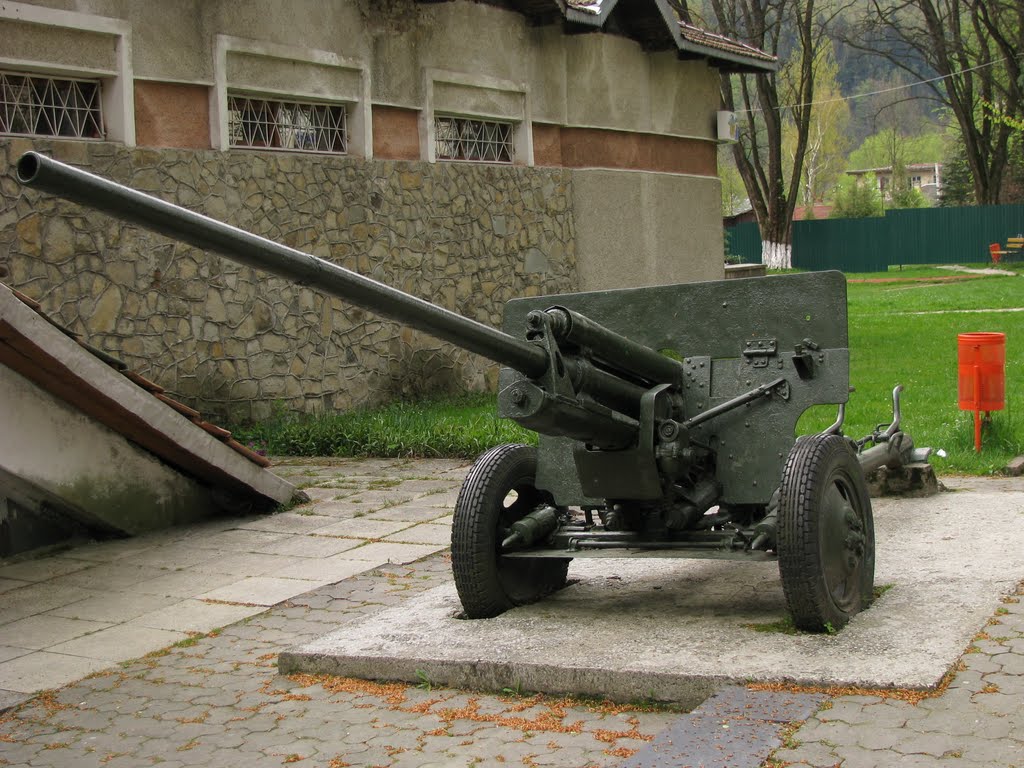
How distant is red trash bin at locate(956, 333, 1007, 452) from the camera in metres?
9.11

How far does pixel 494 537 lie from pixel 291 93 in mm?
8083

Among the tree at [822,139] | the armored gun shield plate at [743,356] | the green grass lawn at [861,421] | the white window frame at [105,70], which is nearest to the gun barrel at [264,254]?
the armored gun shield plate at [743,356]

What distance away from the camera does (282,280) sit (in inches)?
484

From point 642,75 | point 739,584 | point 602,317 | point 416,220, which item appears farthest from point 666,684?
point 642,75

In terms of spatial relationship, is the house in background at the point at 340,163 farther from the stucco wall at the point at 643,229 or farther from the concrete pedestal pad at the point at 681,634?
the concrete pedestal pad at the point at 681,634

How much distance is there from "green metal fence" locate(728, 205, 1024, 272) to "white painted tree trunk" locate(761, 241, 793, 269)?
15.1 feet

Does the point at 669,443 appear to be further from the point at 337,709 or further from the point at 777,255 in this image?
the point at 777,255

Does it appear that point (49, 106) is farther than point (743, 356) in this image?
Yes

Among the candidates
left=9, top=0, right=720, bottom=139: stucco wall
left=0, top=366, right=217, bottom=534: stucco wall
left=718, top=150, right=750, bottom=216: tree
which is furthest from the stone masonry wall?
left=718, top=150, right=750, bottom=216: tree

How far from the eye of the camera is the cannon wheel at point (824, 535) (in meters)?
4.72

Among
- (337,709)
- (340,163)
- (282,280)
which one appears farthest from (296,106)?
(337,709)

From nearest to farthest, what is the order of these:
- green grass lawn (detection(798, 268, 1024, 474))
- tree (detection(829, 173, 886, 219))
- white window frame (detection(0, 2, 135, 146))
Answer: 1. green grass lawn (detection(798, 268, 1024, 474))
2. white window frame (detection(0, 2, 135, 146))
3. tree (detection(829, 173, 886, 219))

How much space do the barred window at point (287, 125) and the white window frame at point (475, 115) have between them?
1.07 meters

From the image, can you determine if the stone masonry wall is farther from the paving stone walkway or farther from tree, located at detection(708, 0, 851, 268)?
tree, located at detection(708, 0, 851, 268)
